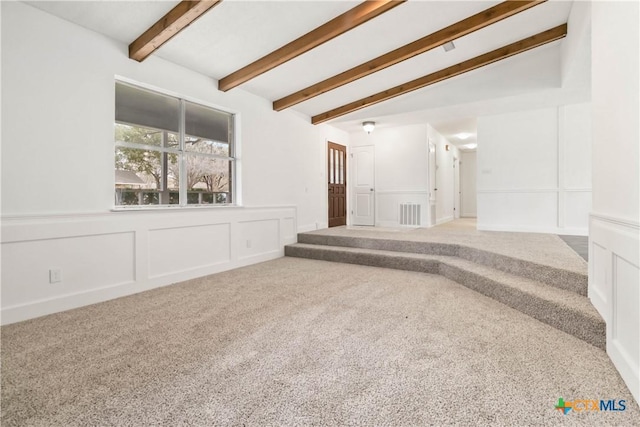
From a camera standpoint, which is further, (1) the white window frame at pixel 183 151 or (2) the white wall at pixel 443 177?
(2) the white wall at pixel 443 177

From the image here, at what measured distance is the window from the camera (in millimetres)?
3361

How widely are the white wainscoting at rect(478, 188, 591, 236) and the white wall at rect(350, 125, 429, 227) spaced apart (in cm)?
130

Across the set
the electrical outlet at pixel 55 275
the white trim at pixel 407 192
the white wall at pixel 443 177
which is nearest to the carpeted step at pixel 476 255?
the white trim at pixel 407 192

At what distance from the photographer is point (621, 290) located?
5.50 feet

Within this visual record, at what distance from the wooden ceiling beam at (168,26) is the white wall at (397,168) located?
5.16m

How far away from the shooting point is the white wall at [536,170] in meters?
5.23

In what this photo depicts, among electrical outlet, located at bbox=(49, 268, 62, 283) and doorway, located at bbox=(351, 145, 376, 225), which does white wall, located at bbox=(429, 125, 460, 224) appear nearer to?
doorway, located at bbox=(351, 145, 376, 225)

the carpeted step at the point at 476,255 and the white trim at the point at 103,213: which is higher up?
the white trim at the point at 103,213

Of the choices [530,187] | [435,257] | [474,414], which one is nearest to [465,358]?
[474,414]

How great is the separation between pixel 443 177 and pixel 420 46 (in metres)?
5.20

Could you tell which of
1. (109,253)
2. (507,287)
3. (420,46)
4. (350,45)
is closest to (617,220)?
(507,287)

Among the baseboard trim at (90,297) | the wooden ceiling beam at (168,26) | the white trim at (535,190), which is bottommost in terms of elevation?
the baseboard trim at (90,297)

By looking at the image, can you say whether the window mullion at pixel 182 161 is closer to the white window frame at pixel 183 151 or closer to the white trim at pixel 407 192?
the white window frame at pixel 183 151

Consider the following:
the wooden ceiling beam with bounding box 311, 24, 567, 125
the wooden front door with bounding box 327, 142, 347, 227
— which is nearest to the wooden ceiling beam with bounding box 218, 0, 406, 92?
the wooden ceiling beam with bounding box 311, 24, 567, 125
